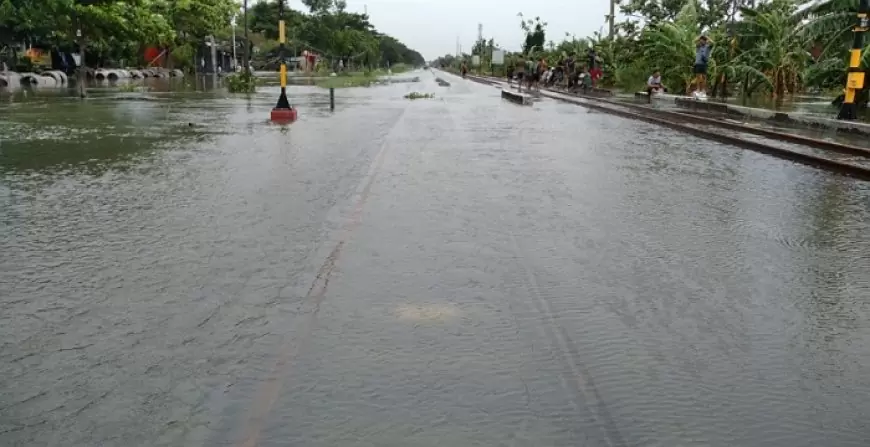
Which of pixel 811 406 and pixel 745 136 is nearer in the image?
pixel 811 406

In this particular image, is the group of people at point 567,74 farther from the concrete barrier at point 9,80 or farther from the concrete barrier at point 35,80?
the concrete barrier at point 9,80

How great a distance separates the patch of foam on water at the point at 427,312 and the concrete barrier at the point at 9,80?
137 feet

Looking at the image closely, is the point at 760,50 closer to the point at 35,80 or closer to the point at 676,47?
the point at 676,47

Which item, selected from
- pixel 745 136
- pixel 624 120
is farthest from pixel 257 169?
pixel 624 120

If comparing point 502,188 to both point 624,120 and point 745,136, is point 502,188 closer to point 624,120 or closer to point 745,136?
point 745,136

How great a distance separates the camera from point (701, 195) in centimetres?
899

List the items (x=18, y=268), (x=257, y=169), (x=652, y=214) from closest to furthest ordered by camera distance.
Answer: (x=18, y=268) < (x=652, y=214) < (x=257, y=169)

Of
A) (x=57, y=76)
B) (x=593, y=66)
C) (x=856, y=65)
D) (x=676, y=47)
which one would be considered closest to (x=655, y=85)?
(x=676, y=47)

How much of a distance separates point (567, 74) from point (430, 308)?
39.3 metres

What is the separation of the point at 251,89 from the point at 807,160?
28450 mm

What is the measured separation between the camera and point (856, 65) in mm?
15891

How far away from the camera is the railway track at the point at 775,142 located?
38.2 ft

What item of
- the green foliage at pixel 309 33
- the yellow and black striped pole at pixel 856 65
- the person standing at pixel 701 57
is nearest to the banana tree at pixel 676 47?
the person standing at pixel 701 57

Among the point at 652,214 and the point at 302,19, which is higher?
the point at 302,19
